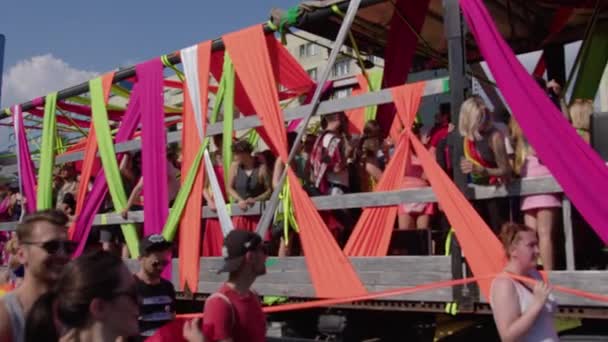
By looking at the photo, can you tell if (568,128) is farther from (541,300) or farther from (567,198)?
(541,300)

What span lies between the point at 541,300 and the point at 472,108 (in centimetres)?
190

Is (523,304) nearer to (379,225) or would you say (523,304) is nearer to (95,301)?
(95,301)

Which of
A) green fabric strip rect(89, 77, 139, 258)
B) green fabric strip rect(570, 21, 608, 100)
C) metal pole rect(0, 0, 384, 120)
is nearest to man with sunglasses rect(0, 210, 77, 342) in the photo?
metal pole rect(0, 0, 384, 120)

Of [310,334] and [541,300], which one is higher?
[541,300]

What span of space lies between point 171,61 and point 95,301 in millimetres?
5513

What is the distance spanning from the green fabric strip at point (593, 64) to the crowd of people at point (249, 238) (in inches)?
49.5

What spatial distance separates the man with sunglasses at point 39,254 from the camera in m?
3.01

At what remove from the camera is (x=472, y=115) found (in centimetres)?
505

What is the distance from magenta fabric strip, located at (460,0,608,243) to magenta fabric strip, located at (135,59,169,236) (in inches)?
145

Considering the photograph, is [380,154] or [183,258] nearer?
[183,258]

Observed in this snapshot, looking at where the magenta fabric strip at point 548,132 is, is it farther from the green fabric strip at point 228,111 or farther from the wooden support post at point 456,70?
the green fabric strip at point 228,111

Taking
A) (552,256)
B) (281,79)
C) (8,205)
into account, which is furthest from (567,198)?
(8,205)

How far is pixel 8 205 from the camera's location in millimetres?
11461

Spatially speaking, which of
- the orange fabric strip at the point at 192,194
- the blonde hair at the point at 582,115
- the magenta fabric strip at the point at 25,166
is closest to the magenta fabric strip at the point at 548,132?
the blonde hair at the point at 582,115
